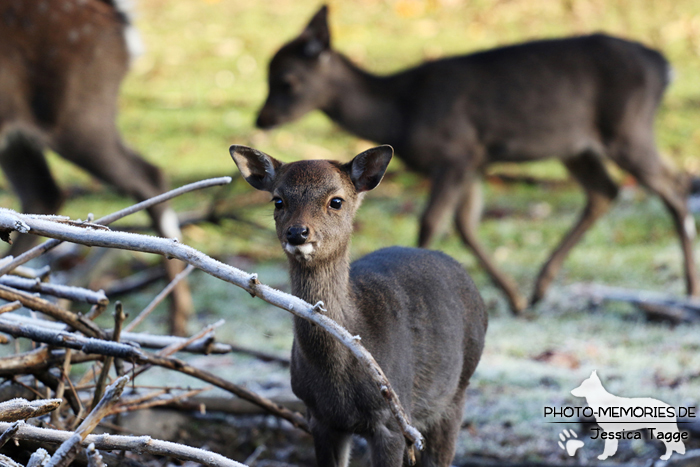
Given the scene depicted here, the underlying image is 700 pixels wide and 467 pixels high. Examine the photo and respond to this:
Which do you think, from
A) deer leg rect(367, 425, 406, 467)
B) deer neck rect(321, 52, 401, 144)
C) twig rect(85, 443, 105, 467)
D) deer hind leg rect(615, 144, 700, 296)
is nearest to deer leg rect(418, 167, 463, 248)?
deer neck rect(321, 52, 401, 144)

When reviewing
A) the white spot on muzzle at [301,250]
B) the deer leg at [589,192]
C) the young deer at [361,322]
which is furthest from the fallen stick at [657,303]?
the white spot on muzzle at [301,250]

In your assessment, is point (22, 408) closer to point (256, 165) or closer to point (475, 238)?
point (256, 165)

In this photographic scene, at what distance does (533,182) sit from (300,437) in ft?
19.6

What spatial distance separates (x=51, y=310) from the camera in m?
2.75

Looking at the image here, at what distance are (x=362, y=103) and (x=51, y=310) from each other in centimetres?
439

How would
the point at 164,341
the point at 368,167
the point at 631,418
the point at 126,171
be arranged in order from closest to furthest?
the point at 368,167, the point at 164,341, the point at 631,418, the point at 126,171

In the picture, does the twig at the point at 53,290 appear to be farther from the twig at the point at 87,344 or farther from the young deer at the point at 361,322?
the young deer at the point at 361,322

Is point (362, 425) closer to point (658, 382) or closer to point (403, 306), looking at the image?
point (403, 306)

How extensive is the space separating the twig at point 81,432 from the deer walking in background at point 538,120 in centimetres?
421

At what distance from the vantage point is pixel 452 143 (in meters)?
6.29

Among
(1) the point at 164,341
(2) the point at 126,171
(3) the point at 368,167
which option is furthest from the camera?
(2) the point at 126,171

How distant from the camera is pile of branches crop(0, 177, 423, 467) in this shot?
2.00 metres

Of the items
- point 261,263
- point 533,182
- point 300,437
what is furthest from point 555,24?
point 300,437

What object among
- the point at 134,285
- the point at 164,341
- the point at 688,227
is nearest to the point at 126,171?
the point at 134,285
